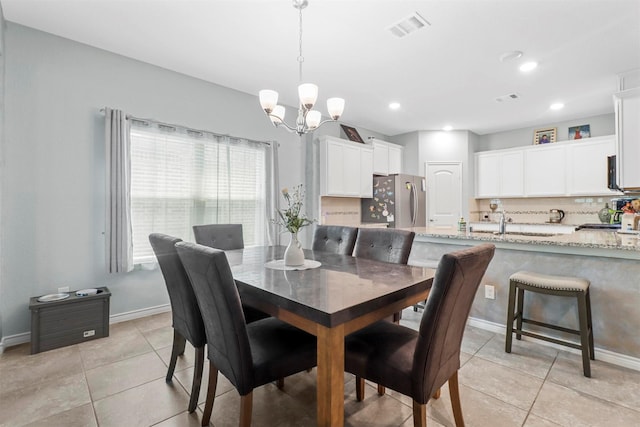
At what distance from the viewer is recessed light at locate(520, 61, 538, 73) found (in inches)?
124

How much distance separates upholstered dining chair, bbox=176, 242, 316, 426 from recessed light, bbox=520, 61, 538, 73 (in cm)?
351

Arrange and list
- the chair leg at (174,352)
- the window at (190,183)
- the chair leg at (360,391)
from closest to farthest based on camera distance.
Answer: the chair leg at (360,391)
the chair leg at (174,352)
the window at (190,183)

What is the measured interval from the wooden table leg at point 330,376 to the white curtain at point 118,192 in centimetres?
256

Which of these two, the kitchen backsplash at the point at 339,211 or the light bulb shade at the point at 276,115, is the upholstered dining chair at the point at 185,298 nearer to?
the light bulb shade at the point at 276,115

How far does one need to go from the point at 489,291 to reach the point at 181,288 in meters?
2.67

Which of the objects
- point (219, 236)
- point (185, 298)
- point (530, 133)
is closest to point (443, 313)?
point (185, 298)

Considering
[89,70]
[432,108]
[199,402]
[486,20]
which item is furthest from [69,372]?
[432,108]

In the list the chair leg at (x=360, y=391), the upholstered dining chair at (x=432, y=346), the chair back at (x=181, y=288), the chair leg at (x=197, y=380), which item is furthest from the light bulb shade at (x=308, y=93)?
the chair leg at (x=360, y=391)

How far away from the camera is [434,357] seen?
4.02ft

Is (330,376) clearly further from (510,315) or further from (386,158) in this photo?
(386,158)

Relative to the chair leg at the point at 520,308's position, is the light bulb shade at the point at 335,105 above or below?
above

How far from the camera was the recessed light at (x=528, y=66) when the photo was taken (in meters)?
3.14

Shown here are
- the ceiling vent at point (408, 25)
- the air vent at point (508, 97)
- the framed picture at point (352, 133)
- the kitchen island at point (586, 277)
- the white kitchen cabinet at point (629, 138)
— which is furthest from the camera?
the framed picture at point (352, 133)

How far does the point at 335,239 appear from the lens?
2771mm
